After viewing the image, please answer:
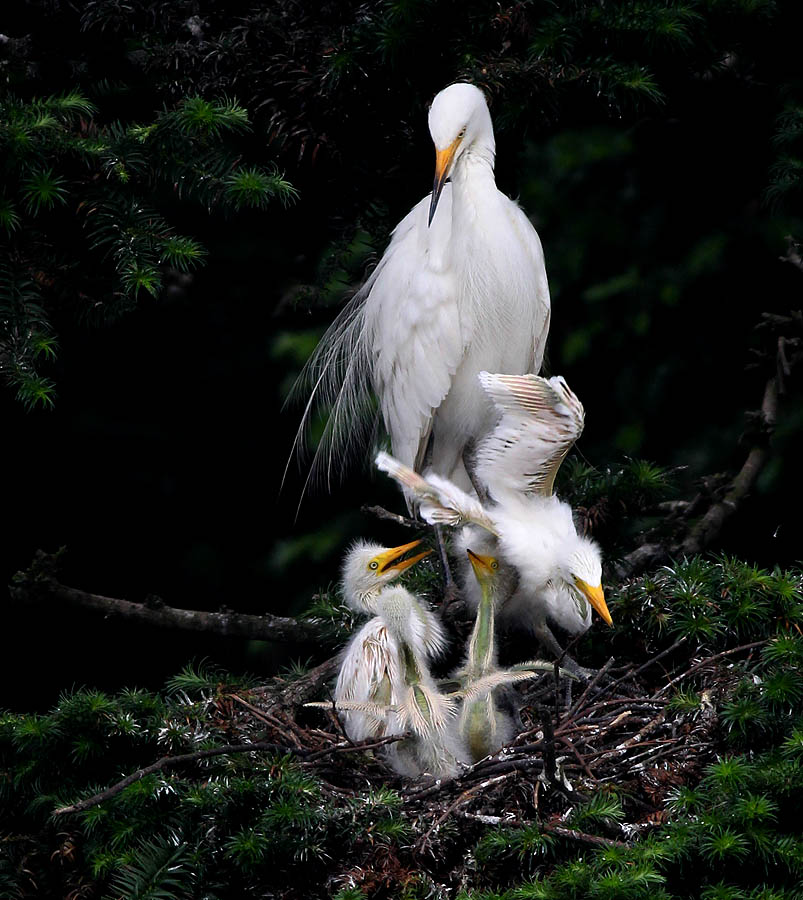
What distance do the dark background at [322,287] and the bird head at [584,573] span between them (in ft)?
2.34

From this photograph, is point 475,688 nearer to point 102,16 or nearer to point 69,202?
point 69,202

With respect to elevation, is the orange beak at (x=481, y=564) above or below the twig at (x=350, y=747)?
above

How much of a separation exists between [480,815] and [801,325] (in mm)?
1454

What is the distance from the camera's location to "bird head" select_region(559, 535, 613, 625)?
211cm

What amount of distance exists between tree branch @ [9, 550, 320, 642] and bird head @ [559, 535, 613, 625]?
0.61 metres

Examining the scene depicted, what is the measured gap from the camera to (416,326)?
258cm

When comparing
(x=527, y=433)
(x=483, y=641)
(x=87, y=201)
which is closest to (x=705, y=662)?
(x=483, y=641)

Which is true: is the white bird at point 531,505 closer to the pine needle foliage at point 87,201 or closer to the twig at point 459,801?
the twig at point 459,801

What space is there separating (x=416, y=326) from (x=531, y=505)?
1.73 ft

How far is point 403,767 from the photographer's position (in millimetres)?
2047

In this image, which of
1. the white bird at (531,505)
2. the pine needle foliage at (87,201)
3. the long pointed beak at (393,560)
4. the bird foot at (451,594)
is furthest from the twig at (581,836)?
the pine needle foliage at (87,201)

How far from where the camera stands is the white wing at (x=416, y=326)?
8.38 feet

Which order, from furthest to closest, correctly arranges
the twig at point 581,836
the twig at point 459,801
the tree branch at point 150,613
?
the tree branch at point 150,613
the twig at point 459,801
the twig at point 581,836

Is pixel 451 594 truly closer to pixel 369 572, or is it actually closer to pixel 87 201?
pixel 369 572
